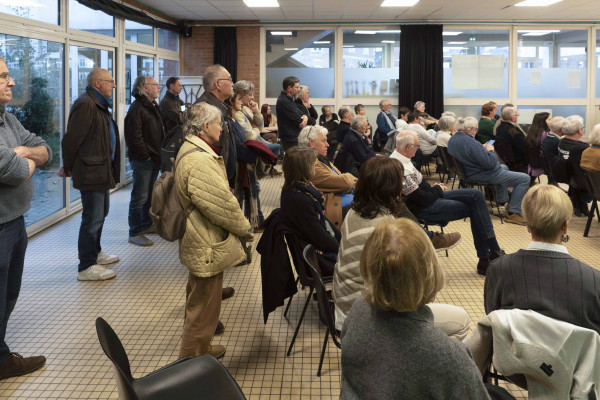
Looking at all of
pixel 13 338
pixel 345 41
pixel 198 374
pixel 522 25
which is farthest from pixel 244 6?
pixel 198 374

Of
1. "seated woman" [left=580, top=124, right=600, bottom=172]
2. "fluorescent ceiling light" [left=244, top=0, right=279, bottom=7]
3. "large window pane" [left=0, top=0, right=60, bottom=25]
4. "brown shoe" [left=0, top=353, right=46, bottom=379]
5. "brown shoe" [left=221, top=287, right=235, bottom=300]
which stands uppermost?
"fluorescent ceiling light" [left=244, top=0, right=279, bottom=7]

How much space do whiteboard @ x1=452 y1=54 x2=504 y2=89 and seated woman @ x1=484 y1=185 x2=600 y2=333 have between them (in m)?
12.2

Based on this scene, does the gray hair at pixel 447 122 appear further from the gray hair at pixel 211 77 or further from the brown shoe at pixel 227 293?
the brown shoe at pixel 227 293

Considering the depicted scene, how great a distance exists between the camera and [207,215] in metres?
3.11

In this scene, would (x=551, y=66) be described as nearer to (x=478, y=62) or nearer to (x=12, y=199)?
(x=478, y=62)

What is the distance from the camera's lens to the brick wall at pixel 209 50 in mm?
13562

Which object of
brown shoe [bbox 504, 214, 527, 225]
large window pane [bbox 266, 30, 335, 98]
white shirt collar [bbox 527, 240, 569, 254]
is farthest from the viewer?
large window pane [bbox 266, 30, 335, 98]

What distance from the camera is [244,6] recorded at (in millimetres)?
11250

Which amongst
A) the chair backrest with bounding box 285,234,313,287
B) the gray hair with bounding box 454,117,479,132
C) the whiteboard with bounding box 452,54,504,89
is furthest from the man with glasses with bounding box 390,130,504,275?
the whiteboard with bounding box 452,54,504,89

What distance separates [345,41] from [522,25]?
4050mm

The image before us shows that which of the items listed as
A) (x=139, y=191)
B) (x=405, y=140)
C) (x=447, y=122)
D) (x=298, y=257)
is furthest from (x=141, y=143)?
(x=447, y=122)

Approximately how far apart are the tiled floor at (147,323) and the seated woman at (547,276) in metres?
0.99

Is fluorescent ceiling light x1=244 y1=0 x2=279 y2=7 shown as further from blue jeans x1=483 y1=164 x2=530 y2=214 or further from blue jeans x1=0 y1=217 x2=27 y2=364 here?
blue jeans x1=0 y1=217 x2=27 y2=364

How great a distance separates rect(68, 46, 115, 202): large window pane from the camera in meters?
7.72
